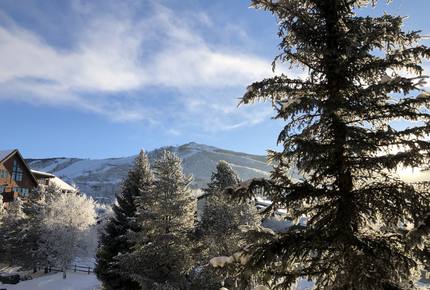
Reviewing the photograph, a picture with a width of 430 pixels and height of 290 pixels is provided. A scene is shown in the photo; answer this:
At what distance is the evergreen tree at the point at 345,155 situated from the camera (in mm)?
7375

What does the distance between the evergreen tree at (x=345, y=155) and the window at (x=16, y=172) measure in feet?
257

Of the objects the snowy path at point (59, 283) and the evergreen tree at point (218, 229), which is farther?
the snowy path at point (59, 283)

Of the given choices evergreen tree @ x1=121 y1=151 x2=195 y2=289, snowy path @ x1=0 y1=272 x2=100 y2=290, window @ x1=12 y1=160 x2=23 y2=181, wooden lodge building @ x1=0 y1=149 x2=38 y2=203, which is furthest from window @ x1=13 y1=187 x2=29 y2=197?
evergreen tree @ x1=121 y1=151 x2=195 y2=289

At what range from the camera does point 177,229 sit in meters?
25.1

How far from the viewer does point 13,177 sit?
77.4 m

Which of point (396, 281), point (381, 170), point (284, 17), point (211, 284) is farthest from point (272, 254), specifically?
point (211, 284)

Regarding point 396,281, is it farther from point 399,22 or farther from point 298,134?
point 399,22

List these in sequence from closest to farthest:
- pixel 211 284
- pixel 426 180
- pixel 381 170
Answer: pixel 426 180 → pixel 381 170 → pixel 211 284

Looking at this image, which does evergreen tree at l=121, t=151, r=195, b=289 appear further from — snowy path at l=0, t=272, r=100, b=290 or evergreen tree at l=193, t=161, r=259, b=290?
snowy path at l=0, t=272, r=100, b=290

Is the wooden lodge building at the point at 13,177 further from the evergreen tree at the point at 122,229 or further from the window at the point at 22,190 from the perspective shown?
the evergreen tree at the point at 122,229

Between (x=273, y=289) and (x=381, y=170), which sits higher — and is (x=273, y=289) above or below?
below

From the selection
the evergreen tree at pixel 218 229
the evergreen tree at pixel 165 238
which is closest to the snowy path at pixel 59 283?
the evergreen tree at pixel 165 238

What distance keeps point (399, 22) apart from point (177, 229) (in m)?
19.2

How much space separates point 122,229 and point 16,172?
52.9m
